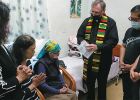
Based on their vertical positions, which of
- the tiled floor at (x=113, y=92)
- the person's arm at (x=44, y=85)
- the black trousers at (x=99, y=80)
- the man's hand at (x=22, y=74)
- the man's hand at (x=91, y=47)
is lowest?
the tiled floor at (x=113, y=92)

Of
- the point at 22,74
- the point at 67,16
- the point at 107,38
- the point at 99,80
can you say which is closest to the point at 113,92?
the point at 99,80

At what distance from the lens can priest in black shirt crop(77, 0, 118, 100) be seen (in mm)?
2994

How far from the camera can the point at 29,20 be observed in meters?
3.60

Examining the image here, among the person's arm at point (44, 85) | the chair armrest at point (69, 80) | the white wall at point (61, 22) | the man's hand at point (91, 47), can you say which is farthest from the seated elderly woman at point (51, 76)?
the white wall at point (61, 22)

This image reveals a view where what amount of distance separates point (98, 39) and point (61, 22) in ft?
4.59

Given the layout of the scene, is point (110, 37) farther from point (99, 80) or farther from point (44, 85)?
point (44, 85)

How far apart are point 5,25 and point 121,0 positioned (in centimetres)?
370

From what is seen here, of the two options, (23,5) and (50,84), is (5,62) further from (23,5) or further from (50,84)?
(23,5)

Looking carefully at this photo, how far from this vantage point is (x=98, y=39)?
306 cm

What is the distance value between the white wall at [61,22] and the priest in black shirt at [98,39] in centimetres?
108

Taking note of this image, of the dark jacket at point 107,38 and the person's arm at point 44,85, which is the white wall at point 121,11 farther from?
the person's arm at point 44,85

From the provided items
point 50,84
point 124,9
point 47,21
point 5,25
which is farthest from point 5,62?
point 124,9

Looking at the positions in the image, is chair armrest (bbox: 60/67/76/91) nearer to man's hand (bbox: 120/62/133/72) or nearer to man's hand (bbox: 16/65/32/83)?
man's hand (bbox: 120/62/133/72)

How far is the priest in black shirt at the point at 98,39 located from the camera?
2.99 meters
